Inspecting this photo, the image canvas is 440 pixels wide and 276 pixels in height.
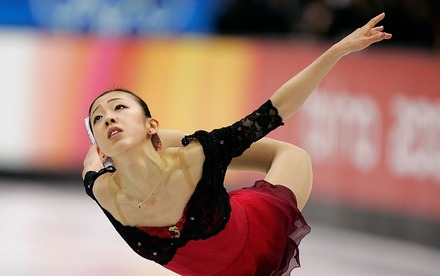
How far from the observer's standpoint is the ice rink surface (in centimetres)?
638

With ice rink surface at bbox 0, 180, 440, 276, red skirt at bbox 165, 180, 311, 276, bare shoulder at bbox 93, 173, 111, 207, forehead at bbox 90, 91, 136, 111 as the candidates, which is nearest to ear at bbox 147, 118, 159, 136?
forehead at bbox 90, 91, 136, 111

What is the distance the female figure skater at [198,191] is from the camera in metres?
3.85

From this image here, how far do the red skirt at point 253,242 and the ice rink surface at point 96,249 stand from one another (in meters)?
2.16

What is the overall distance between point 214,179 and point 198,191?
82mm

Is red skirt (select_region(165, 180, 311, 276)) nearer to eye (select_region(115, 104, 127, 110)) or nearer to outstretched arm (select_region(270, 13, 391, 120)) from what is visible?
outstretched arm (select_region(270, 13, 391, 120))

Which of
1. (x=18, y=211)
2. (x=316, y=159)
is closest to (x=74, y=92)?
(x=18, y=211)

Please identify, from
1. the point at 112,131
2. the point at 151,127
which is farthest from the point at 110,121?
the point at 151,127

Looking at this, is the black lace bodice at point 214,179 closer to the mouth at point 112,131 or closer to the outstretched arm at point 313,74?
the outstretched arm at point 313,74

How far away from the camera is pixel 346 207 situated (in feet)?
26.9

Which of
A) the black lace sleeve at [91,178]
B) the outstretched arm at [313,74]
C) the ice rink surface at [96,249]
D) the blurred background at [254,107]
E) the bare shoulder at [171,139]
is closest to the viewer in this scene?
the outstretched arm at [313,74]

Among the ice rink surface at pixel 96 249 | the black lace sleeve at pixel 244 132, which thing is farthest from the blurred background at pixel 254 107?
the black lace sleeve at pixel 244 132

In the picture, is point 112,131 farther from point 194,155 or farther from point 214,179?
point 214,179

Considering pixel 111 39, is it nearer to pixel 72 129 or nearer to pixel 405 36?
pixel 72 129

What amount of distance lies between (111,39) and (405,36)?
10.3 feet
